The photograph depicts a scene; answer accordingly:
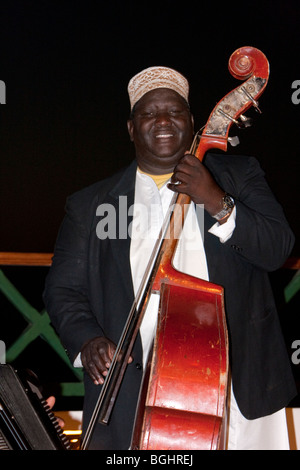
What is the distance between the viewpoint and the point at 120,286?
179 cm

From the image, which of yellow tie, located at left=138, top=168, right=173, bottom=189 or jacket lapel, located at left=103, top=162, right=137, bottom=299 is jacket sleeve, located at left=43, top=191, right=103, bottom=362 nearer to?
jacket lapel, located at left=103, top=162, right=137, bottom=299

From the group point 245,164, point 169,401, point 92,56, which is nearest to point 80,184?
point 92,56

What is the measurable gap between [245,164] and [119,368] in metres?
0.80

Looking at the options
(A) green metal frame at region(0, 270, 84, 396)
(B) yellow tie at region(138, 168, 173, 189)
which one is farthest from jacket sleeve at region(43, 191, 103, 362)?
(A) green metal frame at region(0, 270, 84, 396)

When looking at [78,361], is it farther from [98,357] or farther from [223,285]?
[223,285]

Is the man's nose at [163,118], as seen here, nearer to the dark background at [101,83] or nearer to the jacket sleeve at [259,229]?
the jacket sleeve at [259,229]

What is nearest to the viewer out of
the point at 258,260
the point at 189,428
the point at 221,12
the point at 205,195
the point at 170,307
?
the point at 189,428

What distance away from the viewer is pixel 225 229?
159cm

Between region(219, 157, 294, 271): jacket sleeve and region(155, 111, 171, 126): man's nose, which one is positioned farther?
region(155, 111, 171, 126): man's nose

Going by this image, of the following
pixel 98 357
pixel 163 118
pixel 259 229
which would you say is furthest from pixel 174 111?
pixel 98 357

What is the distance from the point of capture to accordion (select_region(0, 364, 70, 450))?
1.13 m

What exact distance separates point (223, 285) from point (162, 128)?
0.52 metres

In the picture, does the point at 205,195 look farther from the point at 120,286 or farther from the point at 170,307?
the point at 120,286

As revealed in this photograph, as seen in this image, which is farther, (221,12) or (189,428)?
(221,12)
